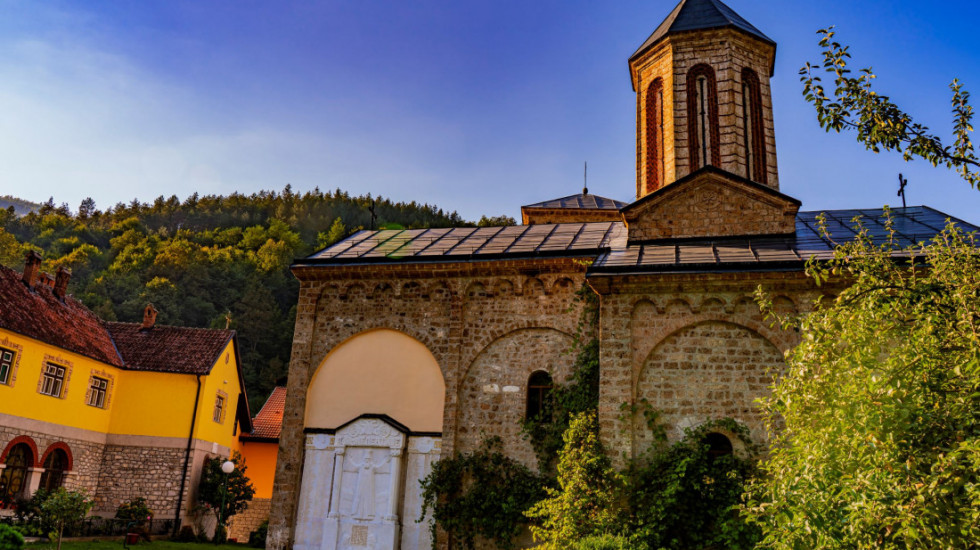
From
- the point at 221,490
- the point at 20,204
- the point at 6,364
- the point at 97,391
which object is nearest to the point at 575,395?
the point at 221,490

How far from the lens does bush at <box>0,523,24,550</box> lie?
10820 mm

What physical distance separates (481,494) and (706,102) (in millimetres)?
9511

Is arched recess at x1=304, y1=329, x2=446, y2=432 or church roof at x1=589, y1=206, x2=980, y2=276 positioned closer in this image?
church roof at x1=589, y1=206, x2=980, y2=276

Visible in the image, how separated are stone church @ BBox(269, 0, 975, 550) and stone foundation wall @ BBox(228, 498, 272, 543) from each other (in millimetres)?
13661

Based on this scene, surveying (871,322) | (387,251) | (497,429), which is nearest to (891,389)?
(871,322)

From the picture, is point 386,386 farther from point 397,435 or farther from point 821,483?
point 821,483

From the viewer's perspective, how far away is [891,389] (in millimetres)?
5266

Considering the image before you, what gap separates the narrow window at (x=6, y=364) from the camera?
57.8ft

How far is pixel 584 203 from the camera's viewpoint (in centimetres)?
2306

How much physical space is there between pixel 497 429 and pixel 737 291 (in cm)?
510

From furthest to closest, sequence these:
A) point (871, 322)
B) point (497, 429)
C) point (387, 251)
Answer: point (387, 251)
point (497, 429)
point (871, 322)

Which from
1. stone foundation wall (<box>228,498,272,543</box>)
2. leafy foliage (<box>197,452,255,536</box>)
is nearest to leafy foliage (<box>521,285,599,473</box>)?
leafy foliage (<box>197,452,255,536</box>)

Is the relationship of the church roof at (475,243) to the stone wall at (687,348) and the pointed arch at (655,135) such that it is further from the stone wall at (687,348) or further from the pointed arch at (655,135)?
the stone wall at (687,348)

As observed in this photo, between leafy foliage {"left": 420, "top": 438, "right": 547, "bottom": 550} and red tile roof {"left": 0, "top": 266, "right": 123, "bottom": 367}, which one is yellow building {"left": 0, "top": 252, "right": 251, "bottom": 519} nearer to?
red tile roof {"left": 0, "top": 266, "right": 123, "bottom": 367}
